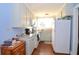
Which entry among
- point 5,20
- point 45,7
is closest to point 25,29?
point 45,7

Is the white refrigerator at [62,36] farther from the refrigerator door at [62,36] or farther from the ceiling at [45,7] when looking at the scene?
the ceiling at [45,7]

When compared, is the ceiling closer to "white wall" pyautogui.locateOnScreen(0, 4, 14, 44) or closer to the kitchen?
the kitchen

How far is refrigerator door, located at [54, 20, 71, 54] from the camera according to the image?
156 inches

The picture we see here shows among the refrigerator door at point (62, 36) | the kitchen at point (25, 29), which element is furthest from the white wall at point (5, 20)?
the refrigerator door at point (62, 36)

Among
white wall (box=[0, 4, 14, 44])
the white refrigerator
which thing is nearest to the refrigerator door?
the white refrigerator

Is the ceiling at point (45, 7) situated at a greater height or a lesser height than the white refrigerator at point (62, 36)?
greater

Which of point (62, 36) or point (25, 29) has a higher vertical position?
point (25, 29)

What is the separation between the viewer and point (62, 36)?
13.3 ft

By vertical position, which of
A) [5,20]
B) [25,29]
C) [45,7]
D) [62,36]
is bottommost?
[62,36]

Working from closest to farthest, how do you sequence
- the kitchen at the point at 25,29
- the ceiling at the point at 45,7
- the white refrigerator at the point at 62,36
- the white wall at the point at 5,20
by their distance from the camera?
the white wall at the point at 5,20 < the kitchen at the point at 25,29 < the white refrigerator at the point at 62,36 < the ceiling at the point at 45,7

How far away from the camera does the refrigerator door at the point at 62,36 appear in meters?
3.97

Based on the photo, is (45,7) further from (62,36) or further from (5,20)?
(5,20)

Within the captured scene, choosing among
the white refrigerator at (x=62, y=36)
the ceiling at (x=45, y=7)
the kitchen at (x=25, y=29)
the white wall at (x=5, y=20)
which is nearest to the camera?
the white wall at (x=5, y=20)

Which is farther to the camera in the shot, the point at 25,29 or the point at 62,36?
the point at 25,29
